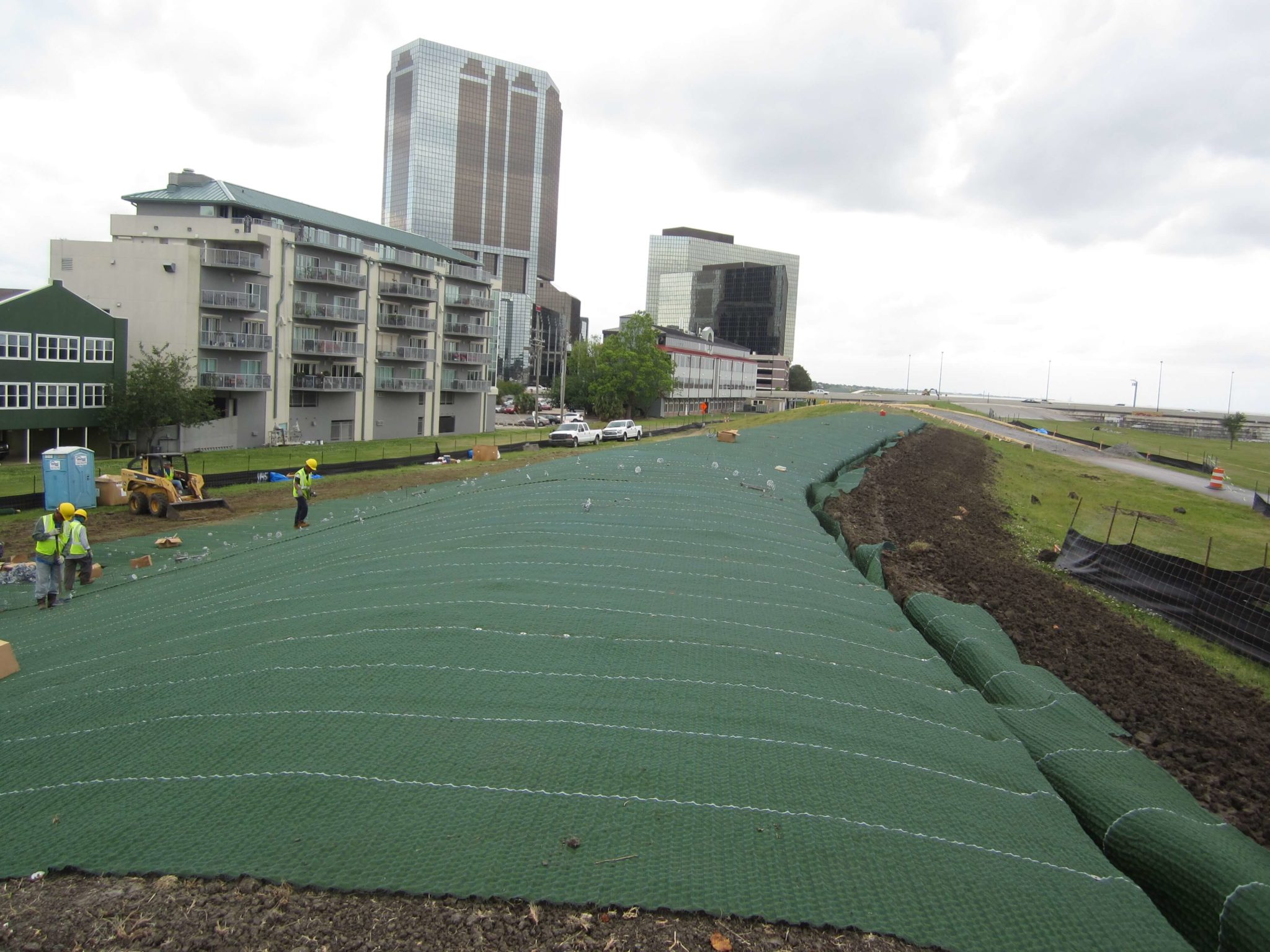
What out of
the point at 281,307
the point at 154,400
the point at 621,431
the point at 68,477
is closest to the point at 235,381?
the point at 281,307

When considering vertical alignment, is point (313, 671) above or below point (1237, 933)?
above

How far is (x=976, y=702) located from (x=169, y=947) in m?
7.39

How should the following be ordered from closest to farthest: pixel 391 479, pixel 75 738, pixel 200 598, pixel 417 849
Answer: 1. pixel 417 849
2. pixel 75 738
3. pixel 200 598
4. pixel 391 479

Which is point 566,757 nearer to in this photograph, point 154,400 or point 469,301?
point 154,400

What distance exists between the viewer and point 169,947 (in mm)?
4559

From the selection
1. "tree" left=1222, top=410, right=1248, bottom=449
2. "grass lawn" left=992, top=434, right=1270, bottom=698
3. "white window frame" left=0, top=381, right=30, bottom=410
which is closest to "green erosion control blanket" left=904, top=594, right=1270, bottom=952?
"grass lawn" left=992, top=434, right=1270, bottom=698

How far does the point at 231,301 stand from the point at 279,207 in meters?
10.0

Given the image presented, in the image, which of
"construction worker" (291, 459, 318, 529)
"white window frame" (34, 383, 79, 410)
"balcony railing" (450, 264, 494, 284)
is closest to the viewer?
"construction worker" (291, 459, 318, 529)

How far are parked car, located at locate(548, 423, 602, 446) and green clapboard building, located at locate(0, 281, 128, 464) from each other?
25.2 metres

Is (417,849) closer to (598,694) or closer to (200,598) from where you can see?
(598,694)

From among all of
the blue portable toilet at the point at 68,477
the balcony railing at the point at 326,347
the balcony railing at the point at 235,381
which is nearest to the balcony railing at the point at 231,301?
the balcony railing at the point at 326,347

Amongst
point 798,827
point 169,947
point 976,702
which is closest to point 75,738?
point 169,947

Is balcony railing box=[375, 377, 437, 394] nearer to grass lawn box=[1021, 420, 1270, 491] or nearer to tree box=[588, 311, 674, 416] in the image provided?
tree box=[588, 311, 674, 416]

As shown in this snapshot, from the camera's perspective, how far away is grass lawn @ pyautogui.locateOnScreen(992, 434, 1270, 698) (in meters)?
16.2
